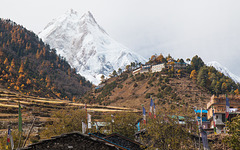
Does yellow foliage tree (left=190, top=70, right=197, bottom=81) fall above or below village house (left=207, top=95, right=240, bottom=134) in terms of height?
above

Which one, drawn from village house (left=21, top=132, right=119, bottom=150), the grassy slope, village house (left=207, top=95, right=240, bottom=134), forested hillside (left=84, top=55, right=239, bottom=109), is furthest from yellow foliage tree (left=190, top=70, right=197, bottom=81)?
village house (left=21, top=132, right=119, bottom=150)

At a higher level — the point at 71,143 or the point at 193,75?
the point at 193,75

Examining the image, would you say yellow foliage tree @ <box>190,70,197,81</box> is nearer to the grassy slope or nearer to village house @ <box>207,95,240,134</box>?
the grassy slope

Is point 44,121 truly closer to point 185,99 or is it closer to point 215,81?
point 185,99

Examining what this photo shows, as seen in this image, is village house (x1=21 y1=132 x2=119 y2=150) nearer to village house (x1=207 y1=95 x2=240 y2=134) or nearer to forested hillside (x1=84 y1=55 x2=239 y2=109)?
village house (x1=207 y1=95 x2=240 y2=134)

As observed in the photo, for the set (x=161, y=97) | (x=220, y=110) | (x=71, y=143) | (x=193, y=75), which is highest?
(x=193, y=75)

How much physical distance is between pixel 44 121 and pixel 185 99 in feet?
255

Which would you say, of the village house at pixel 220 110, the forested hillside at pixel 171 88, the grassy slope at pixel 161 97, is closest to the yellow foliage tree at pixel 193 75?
the forested hillside at pixel 171 88

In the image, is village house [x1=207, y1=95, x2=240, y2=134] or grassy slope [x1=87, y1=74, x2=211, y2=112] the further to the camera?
grassy slope [x1=87, y1=74, x2=211, y2=112]

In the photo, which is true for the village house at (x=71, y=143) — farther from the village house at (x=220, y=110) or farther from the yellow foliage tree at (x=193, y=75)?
the yellow foliage tree at (x=193, y=75)

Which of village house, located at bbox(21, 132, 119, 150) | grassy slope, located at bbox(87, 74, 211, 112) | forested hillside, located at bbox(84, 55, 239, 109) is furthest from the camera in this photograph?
forested hillside, located at bbox(84, 55, 239, 109)

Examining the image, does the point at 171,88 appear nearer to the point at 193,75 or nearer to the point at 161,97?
the point at 161,97

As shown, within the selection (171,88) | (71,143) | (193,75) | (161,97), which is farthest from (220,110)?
(193,75)

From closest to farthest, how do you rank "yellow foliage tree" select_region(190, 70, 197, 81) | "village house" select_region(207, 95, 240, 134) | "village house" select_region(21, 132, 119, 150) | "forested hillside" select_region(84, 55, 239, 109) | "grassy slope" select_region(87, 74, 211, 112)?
"village house" select_region(21, 132, 119, 150) → "village house" select_region(207, 95, 240, 134) → "grassy slope" select_region(87, 74, 211, 112) → "forested hillside" select_region(84, 55, 239, 109) → "yellow foliage tree" select_region(190, 70, 197, 81)
